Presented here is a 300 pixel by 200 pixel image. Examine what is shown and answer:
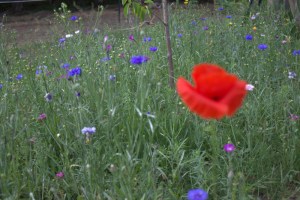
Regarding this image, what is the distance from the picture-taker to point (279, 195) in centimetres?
197

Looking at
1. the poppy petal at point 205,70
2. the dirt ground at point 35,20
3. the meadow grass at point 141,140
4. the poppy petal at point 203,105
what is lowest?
the dirt ground at point 35,20

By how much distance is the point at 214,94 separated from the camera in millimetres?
913

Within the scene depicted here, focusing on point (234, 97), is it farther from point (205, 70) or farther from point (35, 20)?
point (35, 20)

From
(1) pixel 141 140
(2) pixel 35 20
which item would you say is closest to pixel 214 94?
(1) pixel 141 140

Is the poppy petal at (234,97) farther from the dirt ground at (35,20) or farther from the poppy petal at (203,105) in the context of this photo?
the dirt ground at (35,20)

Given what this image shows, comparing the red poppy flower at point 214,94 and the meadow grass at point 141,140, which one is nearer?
the red poppy flower at point 214,94

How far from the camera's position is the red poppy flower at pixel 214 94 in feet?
2.84

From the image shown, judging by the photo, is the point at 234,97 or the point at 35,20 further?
the point at 35,20

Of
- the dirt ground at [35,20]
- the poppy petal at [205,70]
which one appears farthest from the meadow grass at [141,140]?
the dirt ground at [35,20]

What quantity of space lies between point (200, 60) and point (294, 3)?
1.80 m

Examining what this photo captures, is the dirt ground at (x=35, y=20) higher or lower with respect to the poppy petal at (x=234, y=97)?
lower

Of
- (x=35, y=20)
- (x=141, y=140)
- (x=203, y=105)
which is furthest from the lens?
(x=35, y=20)

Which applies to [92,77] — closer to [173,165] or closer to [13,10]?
[173,165]

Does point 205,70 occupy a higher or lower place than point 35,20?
higher
